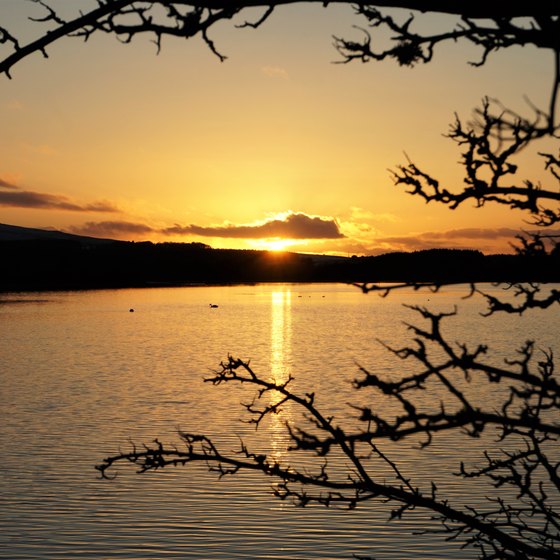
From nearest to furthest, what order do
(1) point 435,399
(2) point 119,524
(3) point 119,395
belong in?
(2) point 119,524 < (1) point 435,399 < (3) point 119,395

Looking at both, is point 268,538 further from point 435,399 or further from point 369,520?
point 435,399

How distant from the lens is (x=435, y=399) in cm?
3759

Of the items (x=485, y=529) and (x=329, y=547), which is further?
(x=329, y=547)

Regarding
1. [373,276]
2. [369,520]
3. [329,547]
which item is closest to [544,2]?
[373,276]

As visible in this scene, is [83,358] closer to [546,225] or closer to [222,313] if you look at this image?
[546,225]

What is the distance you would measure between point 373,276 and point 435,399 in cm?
3403

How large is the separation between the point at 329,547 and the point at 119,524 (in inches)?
176

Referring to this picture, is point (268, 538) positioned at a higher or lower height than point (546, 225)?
lower

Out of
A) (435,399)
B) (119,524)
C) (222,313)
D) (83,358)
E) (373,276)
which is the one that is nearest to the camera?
(373,276)

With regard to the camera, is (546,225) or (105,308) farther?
(105,308)

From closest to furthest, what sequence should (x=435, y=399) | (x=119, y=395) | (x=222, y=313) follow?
(x=435, y=399), (x=119, y=395), (x=222, y=313)

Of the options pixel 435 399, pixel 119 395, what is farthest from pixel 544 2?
pixel 119 395

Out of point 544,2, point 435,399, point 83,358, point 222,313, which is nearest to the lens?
point 544,2

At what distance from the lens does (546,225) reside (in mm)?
4574
